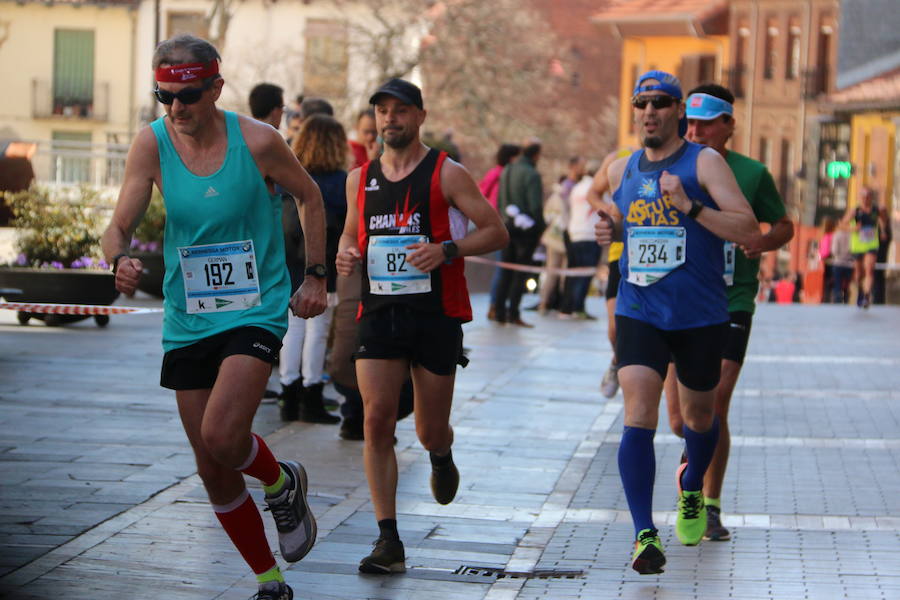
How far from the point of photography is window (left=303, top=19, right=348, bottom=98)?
1820 inches

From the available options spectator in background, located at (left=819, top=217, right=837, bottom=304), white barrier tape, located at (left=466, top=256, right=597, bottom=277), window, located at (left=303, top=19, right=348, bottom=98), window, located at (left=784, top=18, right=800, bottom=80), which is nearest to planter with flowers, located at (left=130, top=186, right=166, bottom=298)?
white barrier tape, located at (left=466, top=256, right=597, bottom=277)

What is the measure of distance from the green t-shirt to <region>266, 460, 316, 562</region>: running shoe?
234 centimetres

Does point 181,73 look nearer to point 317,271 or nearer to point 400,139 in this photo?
point 317,271

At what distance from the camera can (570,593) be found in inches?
240

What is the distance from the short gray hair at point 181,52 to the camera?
220 inches

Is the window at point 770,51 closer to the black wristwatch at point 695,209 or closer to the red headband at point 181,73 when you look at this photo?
the black wristwatch at point 695,209

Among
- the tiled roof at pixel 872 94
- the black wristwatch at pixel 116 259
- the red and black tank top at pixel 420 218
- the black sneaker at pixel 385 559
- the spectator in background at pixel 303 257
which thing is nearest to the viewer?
the black wristwatch at pixel 116 259

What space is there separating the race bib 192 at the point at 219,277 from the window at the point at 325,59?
38.9 m

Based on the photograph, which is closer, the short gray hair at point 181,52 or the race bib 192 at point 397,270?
the short gray hair at point 181,52

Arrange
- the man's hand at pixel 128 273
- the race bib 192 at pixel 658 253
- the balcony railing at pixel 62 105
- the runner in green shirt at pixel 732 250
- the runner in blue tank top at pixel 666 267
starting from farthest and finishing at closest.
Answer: the balcony railing at pixel 62 105
the runner in green shirt at pixel 732 250
the race bib 192 at pixel 658 253
the runner in blue tank top at pixel 666 267
the man's hand at pixel 128 273

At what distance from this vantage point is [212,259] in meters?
5.61

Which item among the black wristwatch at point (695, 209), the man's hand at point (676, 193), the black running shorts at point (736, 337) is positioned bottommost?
the black running shorts at point (736, 337)

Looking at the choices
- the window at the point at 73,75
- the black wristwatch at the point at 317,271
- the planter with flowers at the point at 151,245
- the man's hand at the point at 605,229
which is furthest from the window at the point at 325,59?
the black wristwatch at the point at 317,271

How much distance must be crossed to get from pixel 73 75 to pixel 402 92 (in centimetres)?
5016
